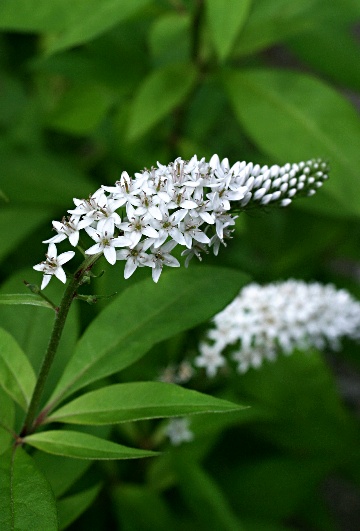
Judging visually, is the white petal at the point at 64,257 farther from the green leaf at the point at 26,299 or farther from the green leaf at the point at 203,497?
the green leaf at the point at 203,497

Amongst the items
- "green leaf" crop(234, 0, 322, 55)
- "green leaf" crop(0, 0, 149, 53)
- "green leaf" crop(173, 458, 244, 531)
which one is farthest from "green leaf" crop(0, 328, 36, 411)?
"green leaf" crop(234, 0, 322, 55)

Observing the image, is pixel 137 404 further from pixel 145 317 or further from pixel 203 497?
pixel 203 497

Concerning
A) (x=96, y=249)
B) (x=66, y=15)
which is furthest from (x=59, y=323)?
(x=66, y=15)

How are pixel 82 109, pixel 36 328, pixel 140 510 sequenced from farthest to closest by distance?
pixel 82 109, pixel 140 510, pixel 36 328

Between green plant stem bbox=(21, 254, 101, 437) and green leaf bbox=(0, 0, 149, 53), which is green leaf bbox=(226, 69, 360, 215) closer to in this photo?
green leaf bbox=(0, 0, 149, 53)

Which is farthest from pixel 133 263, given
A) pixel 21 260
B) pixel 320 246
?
pixel 320 246

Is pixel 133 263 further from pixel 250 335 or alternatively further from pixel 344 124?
pixel 344 124
